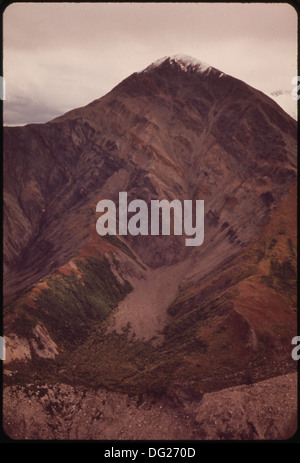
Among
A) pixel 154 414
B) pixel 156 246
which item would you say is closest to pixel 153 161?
pixel 156 246

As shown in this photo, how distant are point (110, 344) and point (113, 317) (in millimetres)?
11237

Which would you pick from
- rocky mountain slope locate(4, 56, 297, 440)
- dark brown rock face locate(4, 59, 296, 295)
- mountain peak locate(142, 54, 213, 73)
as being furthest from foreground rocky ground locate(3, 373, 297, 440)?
mountain peak locate(142, 54, 213, 73)

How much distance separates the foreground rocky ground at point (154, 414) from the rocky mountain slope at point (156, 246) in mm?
1723

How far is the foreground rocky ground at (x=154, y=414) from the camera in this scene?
45531 mm

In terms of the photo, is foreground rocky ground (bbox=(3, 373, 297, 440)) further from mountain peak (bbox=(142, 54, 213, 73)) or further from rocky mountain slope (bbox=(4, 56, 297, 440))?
mountain peak (bbox=(142, 54, 213, 73))

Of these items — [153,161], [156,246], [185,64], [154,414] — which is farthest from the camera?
[185,64]

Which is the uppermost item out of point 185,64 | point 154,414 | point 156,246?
point 185,64

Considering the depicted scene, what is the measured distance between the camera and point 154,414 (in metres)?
49.2

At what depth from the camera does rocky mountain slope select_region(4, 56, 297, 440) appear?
187 feet

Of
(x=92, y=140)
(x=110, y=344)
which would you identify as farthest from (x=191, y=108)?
(x=110, y=344)

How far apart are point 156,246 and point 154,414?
56.5m

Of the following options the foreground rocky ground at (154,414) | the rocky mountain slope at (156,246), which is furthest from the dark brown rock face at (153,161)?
the foreground rocky ground at (154,414)

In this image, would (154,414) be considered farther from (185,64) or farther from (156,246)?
(185,64)

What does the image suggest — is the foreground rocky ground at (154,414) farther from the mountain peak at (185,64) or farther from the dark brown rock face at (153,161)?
the mountain peak at (185,64)
